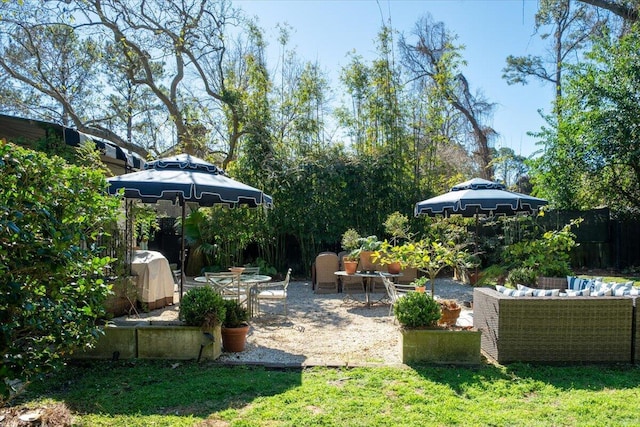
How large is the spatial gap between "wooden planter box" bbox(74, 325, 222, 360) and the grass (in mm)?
123

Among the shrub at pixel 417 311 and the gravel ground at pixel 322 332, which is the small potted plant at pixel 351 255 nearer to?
the gravel ground at pixel 322 332

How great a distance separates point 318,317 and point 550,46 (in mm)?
15250

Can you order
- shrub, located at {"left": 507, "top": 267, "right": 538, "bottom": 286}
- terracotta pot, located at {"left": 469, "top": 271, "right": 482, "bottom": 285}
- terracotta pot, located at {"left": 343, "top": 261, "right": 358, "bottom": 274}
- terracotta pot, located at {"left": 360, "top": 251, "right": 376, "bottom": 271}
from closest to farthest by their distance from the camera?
1. shrub, located at {"left": 507, "top": 267, "right": 538, "bottom": 286}
2. terracotta pot, located at {"left": 343, "top": 261, "right": 358, "bottom": 274}
3. terracotta pot, located at {"left": 360, "top": 251, "right": 376, "bottom": 271}
4. terracotta pot, located at {"left": 469, "top": 271, "right": 482, "bottom": 285}

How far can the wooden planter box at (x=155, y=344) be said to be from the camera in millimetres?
4043

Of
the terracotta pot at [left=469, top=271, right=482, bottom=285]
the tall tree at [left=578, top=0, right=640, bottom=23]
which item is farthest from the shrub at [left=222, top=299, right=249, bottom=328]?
the tall tree at [left=578, top=0, right=640, bottom=23]

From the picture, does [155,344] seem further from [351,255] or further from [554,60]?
[554,60]

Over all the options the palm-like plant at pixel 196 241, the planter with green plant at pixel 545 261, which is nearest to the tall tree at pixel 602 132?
the planter with green plant at pixel 545 261

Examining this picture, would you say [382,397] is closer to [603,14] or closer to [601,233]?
[601,233]

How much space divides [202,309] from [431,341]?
7.07 ft

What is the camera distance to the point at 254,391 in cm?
331

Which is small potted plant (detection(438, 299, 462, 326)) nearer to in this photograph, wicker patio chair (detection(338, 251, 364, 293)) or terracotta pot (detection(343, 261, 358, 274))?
terracotta pot (detection(343, 261, 358, 274))

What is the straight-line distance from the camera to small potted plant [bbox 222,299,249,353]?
4.38 m

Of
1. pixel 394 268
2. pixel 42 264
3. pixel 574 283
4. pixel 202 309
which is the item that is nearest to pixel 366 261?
pixel 394 268

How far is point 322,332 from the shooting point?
212 inches
